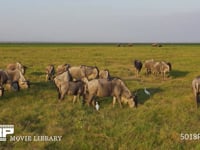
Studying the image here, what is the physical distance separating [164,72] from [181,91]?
664cm

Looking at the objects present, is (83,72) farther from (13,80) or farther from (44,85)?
(13,80)

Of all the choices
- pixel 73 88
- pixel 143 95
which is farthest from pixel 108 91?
pixel 143 95

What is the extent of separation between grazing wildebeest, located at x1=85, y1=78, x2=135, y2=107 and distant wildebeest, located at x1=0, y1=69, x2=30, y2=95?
190 inches

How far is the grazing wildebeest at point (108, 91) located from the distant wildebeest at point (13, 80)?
4822 mm

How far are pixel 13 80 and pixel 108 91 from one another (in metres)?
6.54

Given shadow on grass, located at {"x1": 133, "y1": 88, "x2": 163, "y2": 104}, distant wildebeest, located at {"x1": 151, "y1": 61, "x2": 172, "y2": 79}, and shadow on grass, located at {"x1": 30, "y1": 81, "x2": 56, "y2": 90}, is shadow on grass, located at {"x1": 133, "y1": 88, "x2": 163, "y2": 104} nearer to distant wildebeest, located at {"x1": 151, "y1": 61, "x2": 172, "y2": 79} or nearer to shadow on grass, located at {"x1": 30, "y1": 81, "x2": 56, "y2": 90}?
shadow on grass, located at {"x1": 30, "y1": 81, "x2": 56, "y2": 90}

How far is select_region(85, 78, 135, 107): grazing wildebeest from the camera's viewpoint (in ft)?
44.2

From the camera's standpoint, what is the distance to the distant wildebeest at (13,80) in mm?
16297

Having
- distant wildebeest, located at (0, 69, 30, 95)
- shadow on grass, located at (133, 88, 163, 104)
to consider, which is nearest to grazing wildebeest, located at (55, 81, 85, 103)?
shadow on grass, located at (133, 88, 163, 104)

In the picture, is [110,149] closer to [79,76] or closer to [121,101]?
[121,101]

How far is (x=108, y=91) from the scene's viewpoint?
44.4 ft

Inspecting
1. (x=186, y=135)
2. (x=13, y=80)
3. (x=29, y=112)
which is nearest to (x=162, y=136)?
(x=186, y=135)

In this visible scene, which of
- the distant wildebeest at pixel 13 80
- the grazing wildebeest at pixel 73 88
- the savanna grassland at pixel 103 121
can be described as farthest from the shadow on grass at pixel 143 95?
the distant wildebeest at pixel 13 80

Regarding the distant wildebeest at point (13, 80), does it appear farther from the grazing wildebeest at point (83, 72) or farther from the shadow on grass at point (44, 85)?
the grazing wildebeest at point (83, 72)
